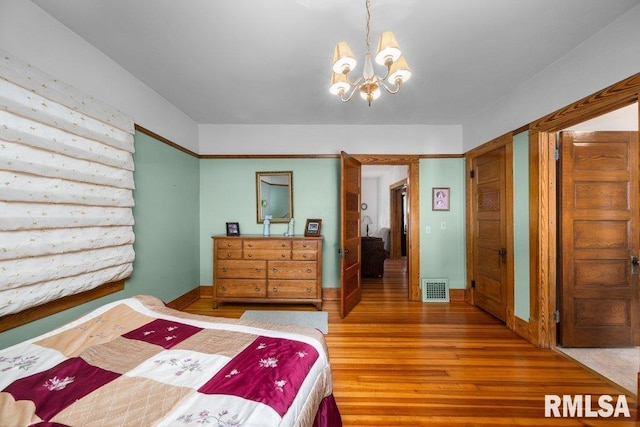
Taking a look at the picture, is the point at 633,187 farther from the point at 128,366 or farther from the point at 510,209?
the point at 128,366

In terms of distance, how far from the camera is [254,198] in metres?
3.88

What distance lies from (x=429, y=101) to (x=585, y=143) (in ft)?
5.03

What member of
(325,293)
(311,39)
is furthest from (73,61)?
(325,293)

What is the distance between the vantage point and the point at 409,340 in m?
2.62

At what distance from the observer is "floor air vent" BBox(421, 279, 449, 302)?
3.74 meters

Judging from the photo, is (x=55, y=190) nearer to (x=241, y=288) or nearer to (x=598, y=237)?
(x=241, y=288)

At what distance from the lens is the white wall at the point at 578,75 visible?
1735 millimetres

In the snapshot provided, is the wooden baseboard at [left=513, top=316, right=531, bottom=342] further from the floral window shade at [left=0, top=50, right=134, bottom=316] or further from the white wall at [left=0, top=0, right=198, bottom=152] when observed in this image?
the white wall at [left=0, top=0, right=198, bottom=152]

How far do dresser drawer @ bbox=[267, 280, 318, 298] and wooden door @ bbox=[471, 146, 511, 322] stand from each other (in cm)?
224

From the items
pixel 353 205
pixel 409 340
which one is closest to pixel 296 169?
pixel 353 205

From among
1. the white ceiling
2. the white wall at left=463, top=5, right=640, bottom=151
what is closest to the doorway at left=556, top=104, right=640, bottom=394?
the white wall at left=463, top=5, right=640, bottom=151

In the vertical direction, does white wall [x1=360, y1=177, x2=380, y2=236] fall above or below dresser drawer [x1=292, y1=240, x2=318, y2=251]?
above

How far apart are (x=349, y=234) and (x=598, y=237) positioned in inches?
95.8

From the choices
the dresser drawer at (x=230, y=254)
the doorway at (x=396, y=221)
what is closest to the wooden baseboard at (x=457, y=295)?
the dresser drawer at (x=230, y=254)
